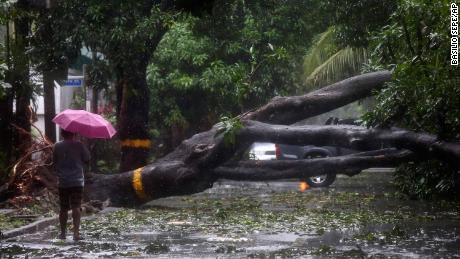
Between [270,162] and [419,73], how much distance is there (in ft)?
12.5

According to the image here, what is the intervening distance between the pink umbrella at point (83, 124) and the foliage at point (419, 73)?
4.90 meters

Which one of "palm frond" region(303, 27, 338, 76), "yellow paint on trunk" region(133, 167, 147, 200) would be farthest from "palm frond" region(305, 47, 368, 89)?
"yellow paint on trunk" region(133, 167, 147, 200)

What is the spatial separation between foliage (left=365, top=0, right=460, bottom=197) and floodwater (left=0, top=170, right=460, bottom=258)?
1749 mm

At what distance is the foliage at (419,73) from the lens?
1323 centimetres

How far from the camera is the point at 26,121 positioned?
17.4m

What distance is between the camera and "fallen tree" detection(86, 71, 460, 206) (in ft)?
49.3

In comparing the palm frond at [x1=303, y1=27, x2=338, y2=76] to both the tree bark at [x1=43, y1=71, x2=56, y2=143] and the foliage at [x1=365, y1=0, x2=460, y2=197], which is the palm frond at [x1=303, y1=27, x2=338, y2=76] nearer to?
the tree bark at [x1=43, y1=71, x2=56, y2=143]

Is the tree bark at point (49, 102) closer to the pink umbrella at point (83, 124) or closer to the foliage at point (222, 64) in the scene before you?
the foliage at point (222, 64)

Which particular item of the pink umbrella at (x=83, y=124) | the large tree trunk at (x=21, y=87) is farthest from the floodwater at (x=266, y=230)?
the large tree trunk at (x=21, y=87)

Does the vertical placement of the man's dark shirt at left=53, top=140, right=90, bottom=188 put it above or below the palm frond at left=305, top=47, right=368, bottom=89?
below

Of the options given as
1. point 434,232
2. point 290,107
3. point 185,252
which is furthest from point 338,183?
point 185,252

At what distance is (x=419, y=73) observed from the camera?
43.8 feet

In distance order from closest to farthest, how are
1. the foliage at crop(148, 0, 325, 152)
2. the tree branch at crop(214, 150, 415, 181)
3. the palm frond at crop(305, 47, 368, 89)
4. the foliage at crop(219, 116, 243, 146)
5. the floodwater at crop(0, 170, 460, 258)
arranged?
the floodwater at crop(0, 170, 460, 258) < the tree branch at crop(214, 150, 415, 181) < the foliage at crop(219, 116, 243, 146) < the foliage at crop(148, 0, 325, 152) < the palm frond at crop(305, 47, 368, 89)

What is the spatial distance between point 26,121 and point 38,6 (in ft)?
8.03
